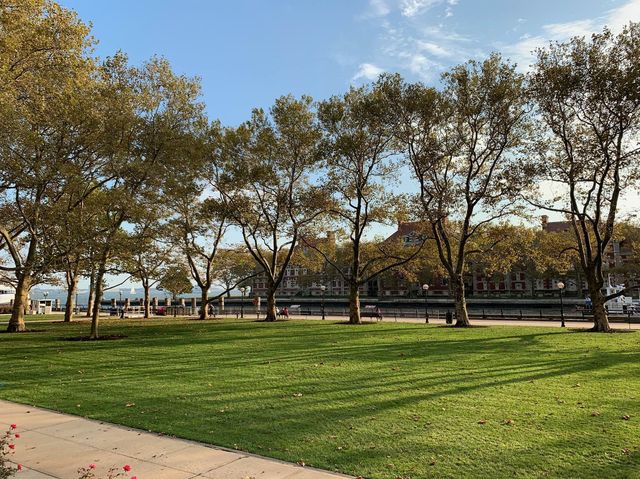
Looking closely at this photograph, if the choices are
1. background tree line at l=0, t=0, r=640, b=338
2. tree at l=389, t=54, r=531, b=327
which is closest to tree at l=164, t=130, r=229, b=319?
background tree line at l=0, t=0, r=640, b=338

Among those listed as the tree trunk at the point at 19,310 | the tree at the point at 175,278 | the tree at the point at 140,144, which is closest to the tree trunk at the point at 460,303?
the tree at the point at 140,144

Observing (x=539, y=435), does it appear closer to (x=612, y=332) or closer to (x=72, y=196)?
(x=612, y=332)

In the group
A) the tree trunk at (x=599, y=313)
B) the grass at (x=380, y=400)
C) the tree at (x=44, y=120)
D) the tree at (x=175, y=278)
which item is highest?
the tree at (x=44, y=120)

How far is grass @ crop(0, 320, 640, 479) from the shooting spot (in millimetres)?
6398

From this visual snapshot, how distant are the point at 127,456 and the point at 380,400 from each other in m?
5.01

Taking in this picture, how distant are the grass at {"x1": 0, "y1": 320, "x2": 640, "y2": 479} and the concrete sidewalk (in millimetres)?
399

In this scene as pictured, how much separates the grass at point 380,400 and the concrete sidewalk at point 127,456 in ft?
1.31

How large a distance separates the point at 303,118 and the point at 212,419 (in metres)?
28.2

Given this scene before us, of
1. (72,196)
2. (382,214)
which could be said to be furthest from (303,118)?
(72,196)

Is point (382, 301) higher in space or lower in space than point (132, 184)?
lower

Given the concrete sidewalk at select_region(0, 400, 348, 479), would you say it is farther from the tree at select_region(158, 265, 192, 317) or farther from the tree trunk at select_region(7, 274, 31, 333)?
the tree at select_region(158, 265, 192, 317)

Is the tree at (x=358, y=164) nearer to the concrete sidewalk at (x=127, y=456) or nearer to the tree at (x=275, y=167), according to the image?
the tree at (x=275, y=167)

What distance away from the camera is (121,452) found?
269 inches

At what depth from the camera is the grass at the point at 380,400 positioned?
6.40 m
